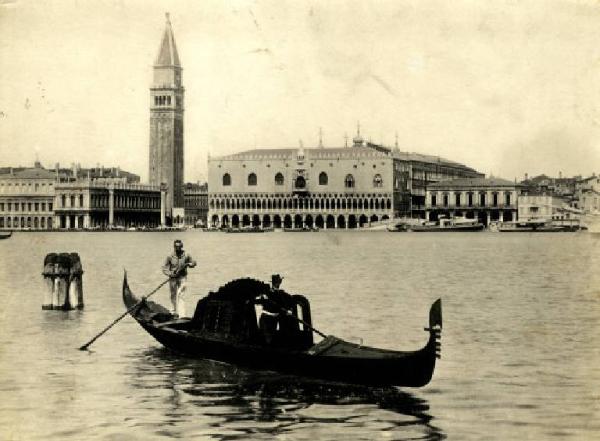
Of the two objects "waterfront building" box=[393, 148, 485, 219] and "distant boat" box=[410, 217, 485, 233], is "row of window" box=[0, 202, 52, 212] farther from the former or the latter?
"distant boat" box=[410, 217, 485, 233]

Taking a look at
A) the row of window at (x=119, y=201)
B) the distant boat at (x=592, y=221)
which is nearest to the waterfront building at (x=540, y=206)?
the distant boat at (x=592, y=221)

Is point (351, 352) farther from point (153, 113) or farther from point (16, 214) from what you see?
point (153, 113)

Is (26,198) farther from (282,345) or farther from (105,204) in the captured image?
(282,345)

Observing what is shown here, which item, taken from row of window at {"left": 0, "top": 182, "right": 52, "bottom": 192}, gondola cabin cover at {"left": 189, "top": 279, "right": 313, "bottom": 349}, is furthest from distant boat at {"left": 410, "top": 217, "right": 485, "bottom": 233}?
gondola cabin cover at {"left": 189, "top": 279, "right": 313, "bottom": 349}

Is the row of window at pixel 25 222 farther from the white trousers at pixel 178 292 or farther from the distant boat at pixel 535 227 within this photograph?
the white trousers at pixel 178 292

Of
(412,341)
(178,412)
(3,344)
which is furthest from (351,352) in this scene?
(3,344)

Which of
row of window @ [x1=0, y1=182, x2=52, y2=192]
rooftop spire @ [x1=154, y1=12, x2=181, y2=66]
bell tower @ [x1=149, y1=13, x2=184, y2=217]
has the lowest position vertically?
row of window @ [x1=0, y1=182, x2=52, y2=192]

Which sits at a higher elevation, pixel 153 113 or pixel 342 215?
pixel 153 113
